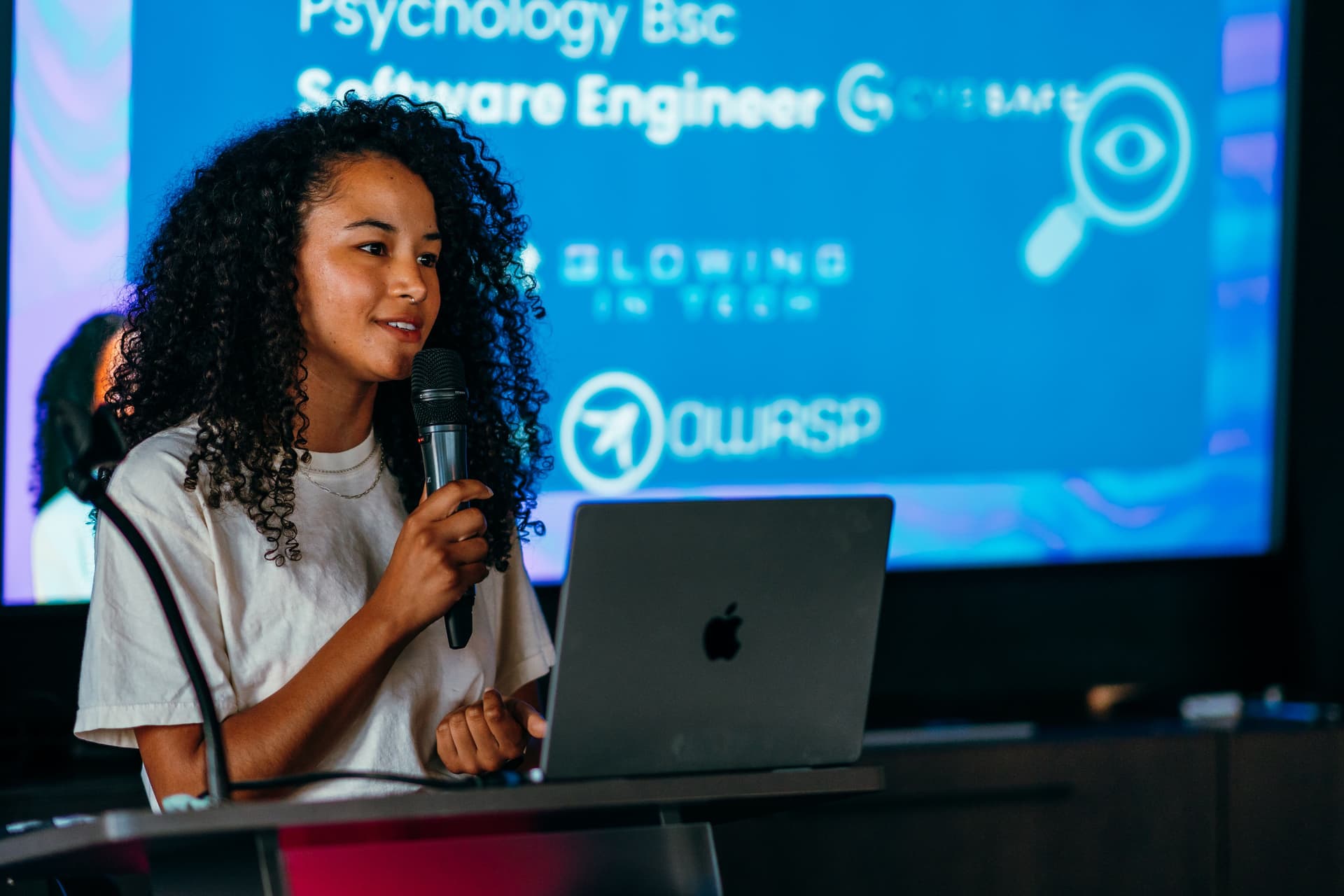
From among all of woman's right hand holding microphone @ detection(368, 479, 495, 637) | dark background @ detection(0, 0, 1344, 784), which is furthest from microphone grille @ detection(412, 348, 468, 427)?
dark background @ detection(0, 0, 1344, 784)

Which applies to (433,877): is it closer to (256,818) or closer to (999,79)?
(256,818)

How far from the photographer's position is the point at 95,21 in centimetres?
265

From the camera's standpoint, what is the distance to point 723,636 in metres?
1.28

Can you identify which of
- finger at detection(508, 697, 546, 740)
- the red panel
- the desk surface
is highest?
the desk surface

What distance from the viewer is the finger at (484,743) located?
1534 mm

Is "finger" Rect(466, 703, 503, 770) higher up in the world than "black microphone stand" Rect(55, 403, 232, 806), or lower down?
lower down

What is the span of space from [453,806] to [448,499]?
375 mm

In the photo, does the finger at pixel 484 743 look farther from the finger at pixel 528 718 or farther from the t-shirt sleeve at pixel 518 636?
the t-shirt sleeve at pixel 518 636

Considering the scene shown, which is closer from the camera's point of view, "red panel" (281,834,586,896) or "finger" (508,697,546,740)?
"red panel" (281,834,586,896)

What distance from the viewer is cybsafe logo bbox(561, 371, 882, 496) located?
2982 millimetres

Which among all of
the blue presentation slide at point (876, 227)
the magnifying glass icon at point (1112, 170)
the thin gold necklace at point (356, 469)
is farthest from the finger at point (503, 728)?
the magnifying glass icon at point (1112, 170)

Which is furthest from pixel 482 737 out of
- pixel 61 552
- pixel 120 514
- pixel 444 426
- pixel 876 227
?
pixel 876 227

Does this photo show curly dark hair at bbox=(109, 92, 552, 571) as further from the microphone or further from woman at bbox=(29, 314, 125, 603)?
woman at bbox=(29, 314, 125, 603)

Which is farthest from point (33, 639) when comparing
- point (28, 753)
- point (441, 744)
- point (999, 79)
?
point (999, 79)
